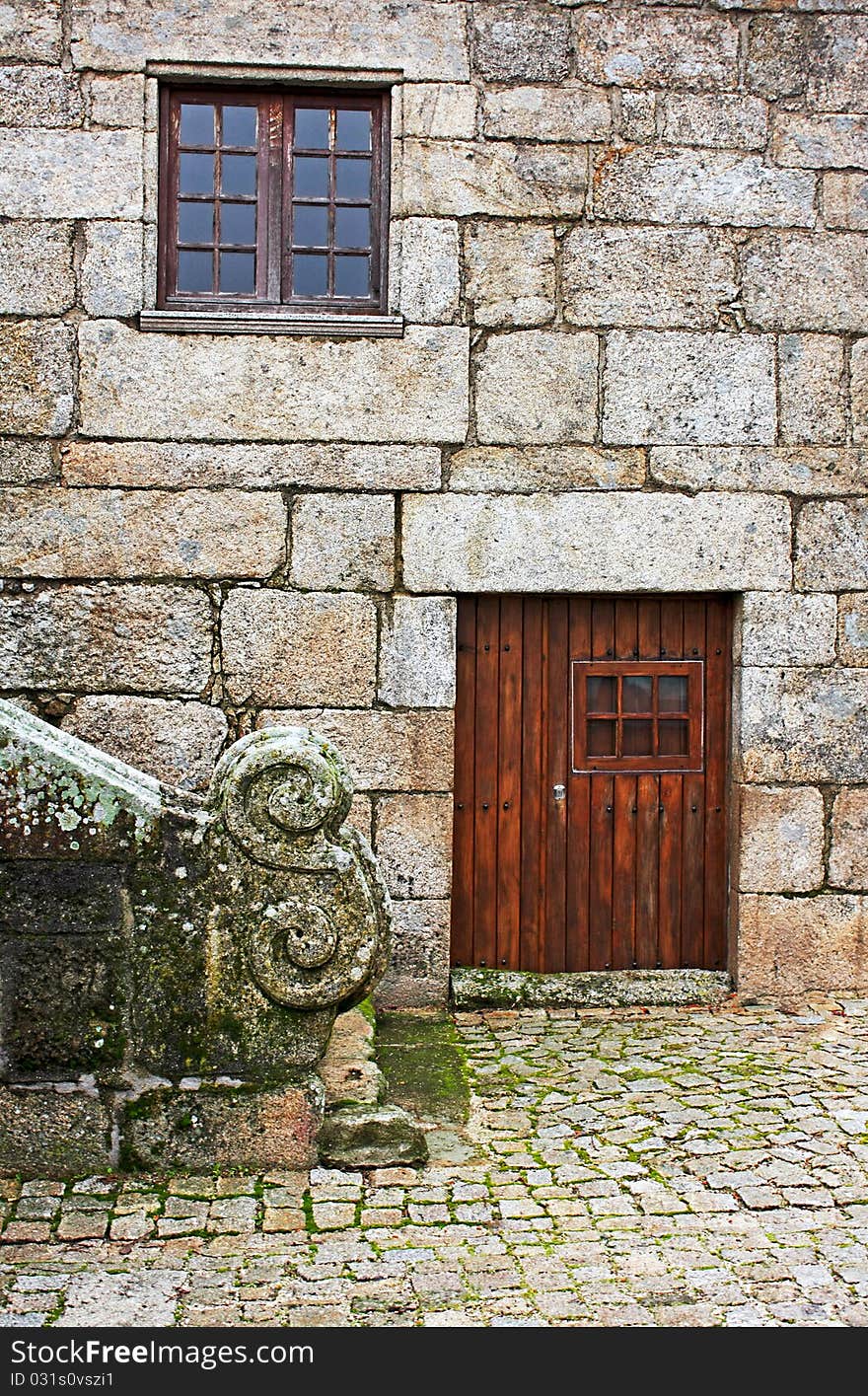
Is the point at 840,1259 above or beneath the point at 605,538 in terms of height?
beneath

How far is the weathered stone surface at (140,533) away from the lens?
516 cm

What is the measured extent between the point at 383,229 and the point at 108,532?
1.67 m

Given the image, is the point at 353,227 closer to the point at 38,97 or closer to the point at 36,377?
the point at 38,97

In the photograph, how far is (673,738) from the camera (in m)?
5.60

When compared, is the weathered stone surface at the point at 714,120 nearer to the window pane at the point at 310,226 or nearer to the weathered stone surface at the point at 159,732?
the window pane at the point at 310,226

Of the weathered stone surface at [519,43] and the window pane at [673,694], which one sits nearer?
the weathered stone surface at [519,43]

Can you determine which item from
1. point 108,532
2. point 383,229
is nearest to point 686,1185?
point 108,532

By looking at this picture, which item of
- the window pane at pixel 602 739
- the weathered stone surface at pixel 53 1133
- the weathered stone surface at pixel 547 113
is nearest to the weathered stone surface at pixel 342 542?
the window pane at pixel 602 739

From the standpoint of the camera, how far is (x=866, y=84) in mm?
5430

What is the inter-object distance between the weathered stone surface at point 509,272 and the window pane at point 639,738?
5.62ft

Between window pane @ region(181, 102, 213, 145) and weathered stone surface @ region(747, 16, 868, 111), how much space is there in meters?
2.22

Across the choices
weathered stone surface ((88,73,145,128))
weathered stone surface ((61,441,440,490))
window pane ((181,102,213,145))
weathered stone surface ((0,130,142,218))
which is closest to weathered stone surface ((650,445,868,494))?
weathered stone surface ((61,441,440,490))

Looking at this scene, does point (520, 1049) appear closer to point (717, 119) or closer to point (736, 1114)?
point (736, 1114)
